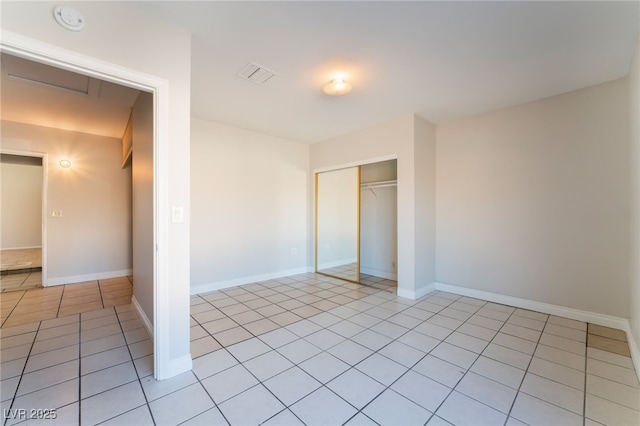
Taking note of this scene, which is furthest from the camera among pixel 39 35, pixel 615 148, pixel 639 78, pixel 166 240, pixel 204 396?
pixel 615 148

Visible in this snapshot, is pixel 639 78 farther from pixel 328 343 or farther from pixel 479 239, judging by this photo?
pixel 328 343

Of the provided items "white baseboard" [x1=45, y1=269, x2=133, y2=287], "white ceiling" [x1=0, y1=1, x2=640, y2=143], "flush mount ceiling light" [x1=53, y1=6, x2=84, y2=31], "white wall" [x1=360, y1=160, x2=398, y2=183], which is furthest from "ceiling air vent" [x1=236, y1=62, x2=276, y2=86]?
"white baseboard" [x1=45, y1=269, x2=133, y2=287]

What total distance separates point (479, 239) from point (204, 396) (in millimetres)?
3795

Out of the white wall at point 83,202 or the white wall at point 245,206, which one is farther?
the white wall at point 83,202

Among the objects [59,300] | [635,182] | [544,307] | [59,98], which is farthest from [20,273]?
[635,182]

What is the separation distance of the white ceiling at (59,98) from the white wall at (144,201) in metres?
0.38

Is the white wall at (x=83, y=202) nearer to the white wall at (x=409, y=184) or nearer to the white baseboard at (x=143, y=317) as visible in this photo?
the white baseboard at (x=143, y=317)

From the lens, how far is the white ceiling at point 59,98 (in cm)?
263

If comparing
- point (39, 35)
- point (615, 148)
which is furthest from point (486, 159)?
point (39, 35)

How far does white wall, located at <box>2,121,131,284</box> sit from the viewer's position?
4301 mm

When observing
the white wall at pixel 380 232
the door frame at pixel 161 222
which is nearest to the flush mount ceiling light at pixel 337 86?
the door frame at pixel 161 222

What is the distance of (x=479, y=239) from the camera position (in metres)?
3.67

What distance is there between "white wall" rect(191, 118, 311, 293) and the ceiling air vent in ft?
5.29

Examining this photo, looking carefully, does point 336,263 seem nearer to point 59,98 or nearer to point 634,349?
point 634,349
